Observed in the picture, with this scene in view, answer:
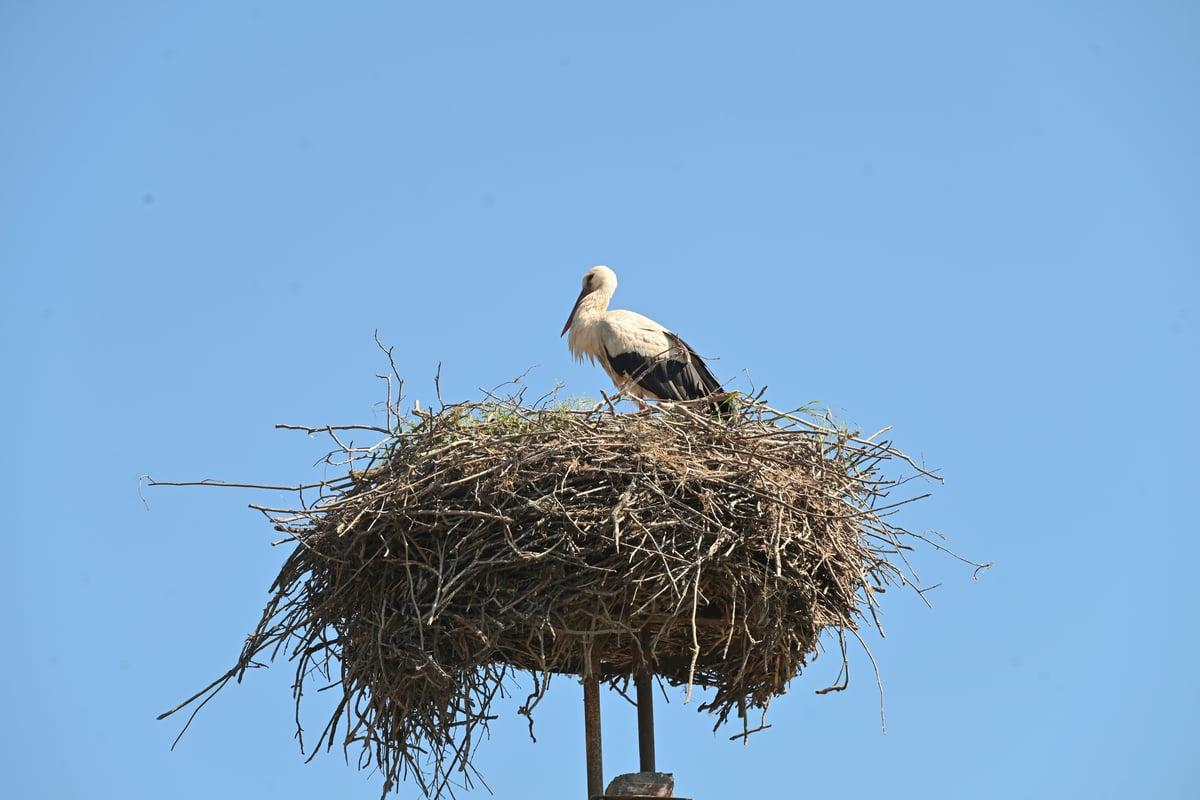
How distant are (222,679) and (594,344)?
4.27 m

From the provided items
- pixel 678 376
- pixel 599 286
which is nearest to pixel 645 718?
pixel 678 376

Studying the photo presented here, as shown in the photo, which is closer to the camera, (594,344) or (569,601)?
(569,601)

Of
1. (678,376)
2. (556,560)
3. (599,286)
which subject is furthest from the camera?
(599,286)

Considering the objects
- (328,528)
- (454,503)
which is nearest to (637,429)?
(454,503)

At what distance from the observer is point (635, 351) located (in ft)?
33.2

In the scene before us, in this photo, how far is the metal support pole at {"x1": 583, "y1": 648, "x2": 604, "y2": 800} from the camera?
22.4 ft

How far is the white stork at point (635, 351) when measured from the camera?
9.77 metres

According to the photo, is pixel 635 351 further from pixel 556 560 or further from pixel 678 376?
pixel 556 560

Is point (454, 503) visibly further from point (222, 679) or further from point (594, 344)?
point (594, 344)

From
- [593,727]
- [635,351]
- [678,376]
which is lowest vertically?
[593,727]

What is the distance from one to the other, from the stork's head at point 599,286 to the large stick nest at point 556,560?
11.9 feet

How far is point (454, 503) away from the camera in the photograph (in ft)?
22.5

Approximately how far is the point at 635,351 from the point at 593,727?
3.62m

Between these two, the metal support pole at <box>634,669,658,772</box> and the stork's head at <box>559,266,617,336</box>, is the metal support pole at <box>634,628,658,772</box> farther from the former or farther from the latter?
the stork's head at <box>559,266,617,336</box>
